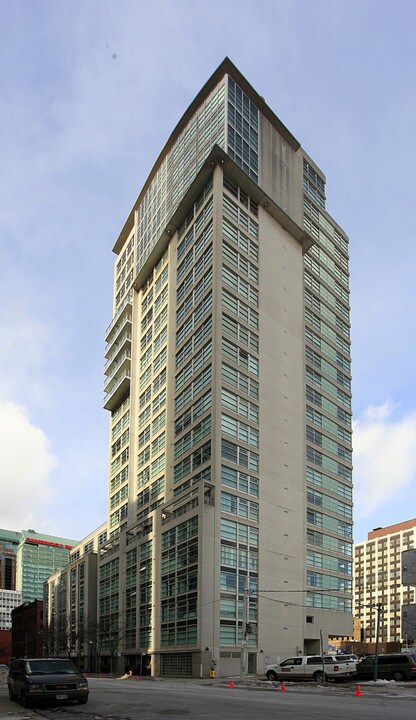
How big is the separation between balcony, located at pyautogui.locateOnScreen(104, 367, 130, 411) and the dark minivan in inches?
2880

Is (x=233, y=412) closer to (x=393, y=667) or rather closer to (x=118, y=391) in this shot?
(x=393, y=667)

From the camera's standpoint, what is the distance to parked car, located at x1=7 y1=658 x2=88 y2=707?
21688mm

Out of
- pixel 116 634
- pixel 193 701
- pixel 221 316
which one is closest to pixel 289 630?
pixel 116 634

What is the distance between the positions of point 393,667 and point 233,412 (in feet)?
118

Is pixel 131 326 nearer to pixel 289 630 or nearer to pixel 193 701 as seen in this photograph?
pixel 289 630

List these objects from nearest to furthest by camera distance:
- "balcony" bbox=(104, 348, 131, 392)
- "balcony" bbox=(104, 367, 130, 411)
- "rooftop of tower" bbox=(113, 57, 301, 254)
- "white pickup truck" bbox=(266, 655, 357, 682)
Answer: "white pickup truck" bbox=(266, 655, 357, 682) → "rooftop of tower" bbox=(113, 57, 301, 254) → "balcony" bbox=(104, 367, 130, 411) → "balcony" bbox=(104, 348, 131, 392)

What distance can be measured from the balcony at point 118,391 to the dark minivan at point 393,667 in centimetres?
7315

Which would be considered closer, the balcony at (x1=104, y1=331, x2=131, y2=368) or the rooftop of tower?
the rooftop of tower

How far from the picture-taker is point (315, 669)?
1795 inches

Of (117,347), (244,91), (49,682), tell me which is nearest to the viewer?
(49,682)

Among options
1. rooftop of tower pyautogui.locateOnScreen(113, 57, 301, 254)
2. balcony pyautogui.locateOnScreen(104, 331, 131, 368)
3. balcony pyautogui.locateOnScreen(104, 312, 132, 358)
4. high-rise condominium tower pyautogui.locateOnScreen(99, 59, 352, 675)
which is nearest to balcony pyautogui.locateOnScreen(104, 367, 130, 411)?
high-rise condominium tower pyautogui.locateOnScreen(99, 59, 352, 675)

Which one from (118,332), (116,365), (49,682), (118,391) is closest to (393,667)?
(49,682)

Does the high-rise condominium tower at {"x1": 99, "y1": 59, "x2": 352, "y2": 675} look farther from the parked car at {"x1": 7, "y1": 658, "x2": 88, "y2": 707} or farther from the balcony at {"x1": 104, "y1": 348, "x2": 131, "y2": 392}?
the parked car at {"x1": 7, "y1": 658, "x2": 88, "y2": 707}

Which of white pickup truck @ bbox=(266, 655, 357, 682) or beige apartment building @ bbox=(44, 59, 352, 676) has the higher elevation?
beige apartment building @ bbox=(44, 59, 352, 676)
